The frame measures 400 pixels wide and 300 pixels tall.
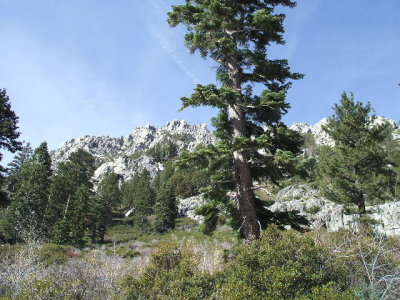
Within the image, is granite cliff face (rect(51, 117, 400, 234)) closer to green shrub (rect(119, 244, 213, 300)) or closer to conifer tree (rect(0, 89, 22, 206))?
green shrub (rect(119, 244, 213, 300))

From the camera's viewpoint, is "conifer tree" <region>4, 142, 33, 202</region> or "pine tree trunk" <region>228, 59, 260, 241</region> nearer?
"pine tree trunk" <region>228, 59, 260, 241</region>

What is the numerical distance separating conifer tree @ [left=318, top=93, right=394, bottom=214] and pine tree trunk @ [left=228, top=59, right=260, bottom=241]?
1143cm

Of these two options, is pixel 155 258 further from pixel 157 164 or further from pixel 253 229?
pixel 157 164

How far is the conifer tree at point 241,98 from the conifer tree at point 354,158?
10.1 meters

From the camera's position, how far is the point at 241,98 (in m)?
11.2

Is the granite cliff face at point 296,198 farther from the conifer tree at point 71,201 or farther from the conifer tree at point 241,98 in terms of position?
the conifer tree at point 71,201

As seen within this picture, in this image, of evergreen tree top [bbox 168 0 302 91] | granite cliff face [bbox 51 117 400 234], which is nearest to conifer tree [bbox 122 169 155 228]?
granite cliff face [bbox 51 117 400 234]

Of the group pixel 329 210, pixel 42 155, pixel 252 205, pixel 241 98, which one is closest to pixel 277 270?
pixel 252 205

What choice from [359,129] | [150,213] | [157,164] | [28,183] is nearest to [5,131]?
[28,183]

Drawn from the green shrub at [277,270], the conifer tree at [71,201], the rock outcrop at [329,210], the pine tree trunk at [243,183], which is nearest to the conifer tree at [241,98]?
the pine tree trunk at [243,183]

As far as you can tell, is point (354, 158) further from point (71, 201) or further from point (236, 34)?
point (71, 201)

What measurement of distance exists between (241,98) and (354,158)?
1141cm

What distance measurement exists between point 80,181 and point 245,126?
5623cm

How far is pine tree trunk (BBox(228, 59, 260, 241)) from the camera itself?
31.5ft
